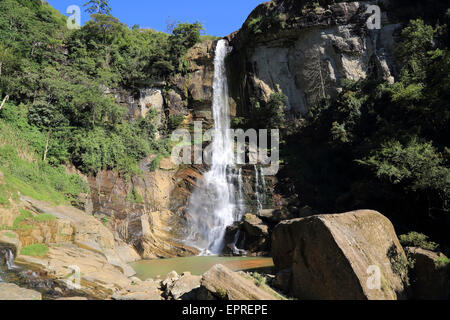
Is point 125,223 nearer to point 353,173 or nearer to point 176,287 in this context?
point 176,287

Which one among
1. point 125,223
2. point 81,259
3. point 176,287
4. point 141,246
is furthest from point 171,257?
point 176,287

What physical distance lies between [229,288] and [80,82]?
22062 mm

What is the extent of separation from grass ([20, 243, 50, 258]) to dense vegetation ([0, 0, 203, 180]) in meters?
9.38

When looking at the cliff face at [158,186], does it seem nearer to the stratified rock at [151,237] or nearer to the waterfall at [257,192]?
the stratified rock at [151,237]

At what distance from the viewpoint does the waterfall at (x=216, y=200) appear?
19.6 m

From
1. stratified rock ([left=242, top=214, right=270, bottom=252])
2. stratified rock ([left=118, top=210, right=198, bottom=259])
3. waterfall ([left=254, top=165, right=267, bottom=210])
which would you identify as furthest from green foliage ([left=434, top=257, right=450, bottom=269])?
waterfall ([left=254, top=165, right=267, bottom=210])

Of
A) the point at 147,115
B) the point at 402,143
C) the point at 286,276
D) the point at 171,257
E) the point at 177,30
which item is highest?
the point at 177,30

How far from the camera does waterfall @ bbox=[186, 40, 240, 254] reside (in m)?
19.6

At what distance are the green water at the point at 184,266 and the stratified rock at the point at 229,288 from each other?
5.45 meters

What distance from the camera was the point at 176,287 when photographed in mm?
8234

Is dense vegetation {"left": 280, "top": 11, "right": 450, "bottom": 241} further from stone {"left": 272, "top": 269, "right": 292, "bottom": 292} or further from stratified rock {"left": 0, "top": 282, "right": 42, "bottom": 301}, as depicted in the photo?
stratified rock {"left": 0, "top": 282, "right": 42, "bottom": 301}

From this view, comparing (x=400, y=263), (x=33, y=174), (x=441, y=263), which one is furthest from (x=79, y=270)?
(x=441, y=263)

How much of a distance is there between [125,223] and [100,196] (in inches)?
96.7

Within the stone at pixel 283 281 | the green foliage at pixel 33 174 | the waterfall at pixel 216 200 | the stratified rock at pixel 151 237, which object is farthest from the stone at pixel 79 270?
the waterfall at pixel 216 200
